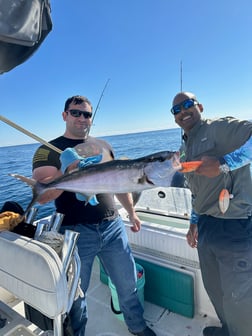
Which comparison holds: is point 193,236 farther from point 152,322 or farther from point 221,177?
point 152,322

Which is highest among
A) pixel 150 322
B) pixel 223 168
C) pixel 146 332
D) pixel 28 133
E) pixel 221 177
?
pixel 28 133

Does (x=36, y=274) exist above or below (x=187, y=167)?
below

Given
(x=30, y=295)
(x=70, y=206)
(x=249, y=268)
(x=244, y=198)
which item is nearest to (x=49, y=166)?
(x=70, y=206)

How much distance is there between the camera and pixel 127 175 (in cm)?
140

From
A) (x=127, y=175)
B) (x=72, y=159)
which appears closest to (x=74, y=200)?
(x=72, y=159)

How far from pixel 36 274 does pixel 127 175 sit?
0.67m

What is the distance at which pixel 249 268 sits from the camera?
1718mm

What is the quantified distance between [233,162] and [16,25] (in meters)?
1.43

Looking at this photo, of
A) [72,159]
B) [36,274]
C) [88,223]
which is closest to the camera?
[36,274]

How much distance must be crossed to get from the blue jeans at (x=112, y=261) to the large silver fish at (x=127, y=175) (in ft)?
1.80

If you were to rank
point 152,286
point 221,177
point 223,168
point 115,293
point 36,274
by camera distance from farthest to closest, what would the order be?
point 152,286, point 115,293, point 221,177, point 223,168, point 36,274

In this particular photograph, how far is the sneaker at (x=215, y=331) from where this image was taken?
2051 mm

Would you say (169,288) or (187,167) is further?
(169,288)

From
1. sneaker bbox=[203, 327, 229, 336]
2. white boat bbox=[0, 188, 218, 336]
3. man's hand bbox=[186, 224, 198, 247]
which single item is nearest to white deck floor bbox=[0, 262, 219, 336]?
white boat bbox=[0, 188, 218, 336]
